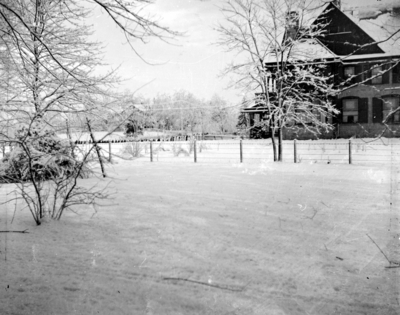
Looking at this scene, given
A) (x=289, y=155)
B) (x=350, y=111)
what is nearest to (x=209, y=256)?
(x=289, y=155)

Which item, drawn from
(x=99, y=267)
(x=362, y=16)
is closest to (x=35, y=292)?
(x=99, y=267)

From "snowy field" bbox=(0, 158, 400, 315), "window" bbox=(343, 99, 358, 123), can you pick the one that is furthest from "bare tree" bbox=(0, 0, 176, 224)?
"window" bbox=(343, 99, 358, 123)

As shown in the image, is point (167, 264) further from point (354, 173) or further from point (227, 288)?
point (354, 173)

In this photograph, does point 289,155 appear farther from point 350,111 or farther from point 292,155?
point 350,111

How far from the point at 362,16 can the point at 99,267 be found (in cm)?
2978

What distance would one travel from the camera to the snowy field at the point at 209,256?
288 centimetres

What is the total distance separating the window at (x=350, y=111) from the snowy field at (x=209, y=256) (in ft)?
76.6

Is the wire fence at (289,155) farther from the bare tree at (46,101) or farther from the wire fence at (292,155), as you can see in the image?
the bare tree at (46,101)

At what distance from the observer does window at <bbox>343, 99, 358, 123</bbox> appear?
A: 92.3ft

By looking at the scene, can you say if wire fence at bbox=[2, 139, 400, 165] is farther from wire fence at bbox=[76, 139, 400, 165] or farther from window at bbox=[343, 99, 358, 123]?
window at bbox=[343, 99, 358, 123]

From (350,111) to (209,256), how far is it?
2827cm

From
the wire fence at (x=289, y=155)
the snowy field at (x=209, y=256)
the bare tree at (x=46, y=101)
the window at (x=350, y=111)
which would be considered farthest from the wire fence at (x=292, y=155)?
the window at (x=350, y=111)

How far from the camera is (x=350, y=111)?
28250 mm

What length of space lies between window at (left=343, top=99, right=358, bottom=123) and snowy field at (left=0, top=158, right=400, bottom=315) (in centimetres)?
2336
